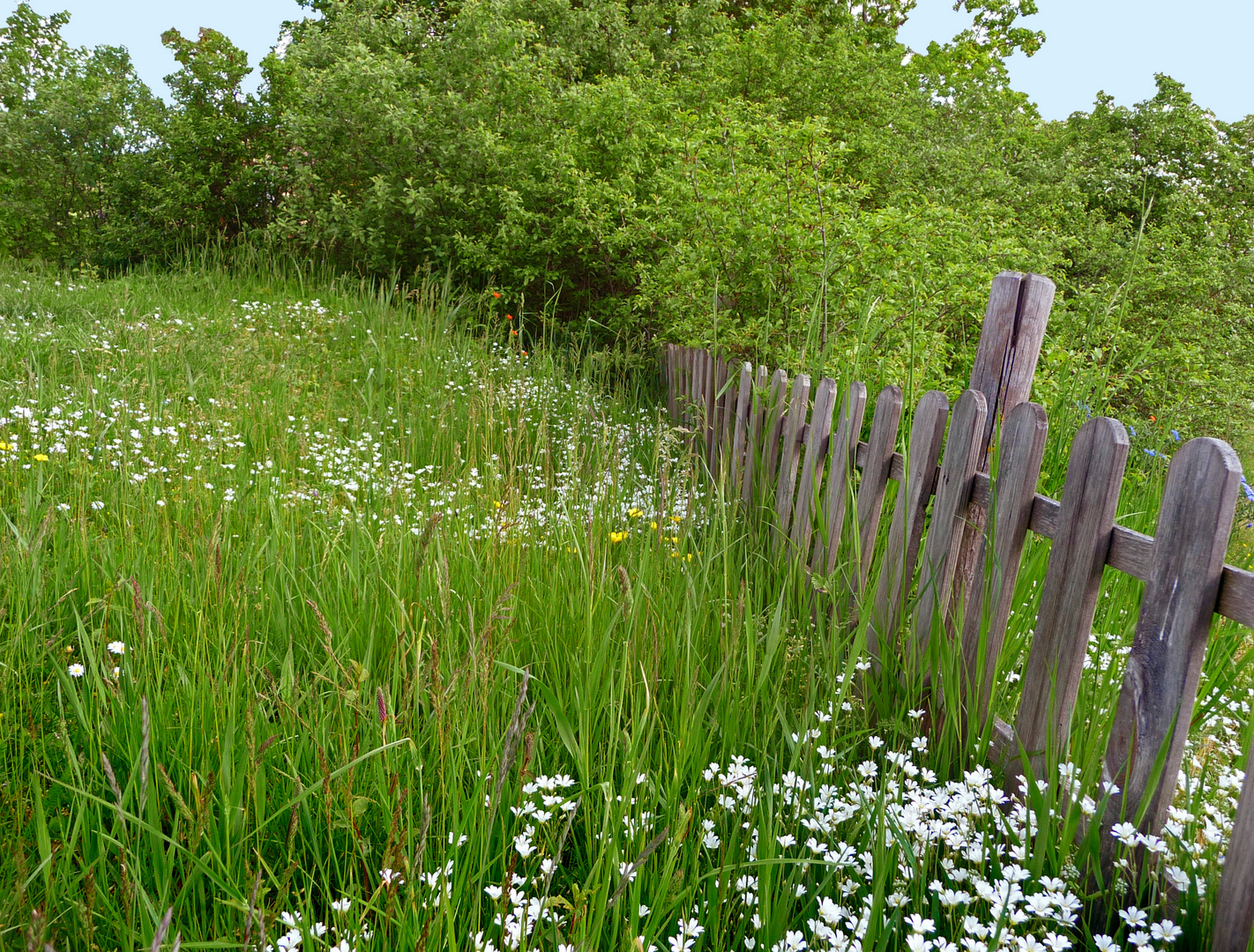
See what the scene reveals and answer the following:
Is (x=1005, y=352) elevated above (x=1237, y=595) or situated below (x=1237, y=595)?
above

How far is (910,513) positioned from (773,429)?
1.14m

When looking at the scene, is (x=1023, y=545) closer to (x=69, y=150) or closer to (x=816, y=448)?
(x=816, y=448)

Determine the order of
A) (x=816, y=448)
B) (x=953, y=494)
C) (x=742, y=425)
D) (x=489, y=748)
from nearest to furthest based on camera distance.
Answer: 1. (x=489, y=748)
2. (x=953, y=494)
3. (x=816, y=448)
4. (x=742, y=425)

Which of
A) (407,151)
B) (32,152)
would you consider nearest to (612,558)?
(407,151)

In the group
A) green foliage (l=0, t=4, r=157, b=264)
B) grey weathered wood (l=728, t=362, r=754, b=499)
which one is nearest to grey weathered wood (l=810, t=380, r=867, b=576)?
grey weathered wood (l=728, t=362, r=754, b=499)

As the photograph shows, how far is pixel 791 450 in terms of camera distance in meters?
3.34

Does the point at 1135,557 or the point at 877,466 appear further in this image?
the point at 877,466

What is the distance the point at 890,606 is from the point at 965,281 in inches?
131

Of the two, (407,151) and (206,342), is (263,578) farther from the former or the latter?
(407,151)

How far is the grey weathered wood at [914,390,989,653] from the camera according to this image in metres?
2.24

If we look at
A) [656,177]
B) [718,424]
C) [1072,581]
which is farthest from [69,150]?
[1072,581]

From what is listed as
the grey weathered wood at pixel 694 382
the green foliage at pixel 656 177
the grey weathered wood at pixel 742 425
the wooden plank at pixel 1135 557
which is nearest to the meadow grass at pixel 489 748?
the wooden plank at pixel 1135 557

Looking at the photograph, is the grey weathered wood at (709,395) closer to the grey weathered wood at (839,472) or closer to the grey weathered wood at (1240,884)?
the grey weathered wood at (839,472)

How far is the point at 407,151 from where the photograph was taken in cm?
918
